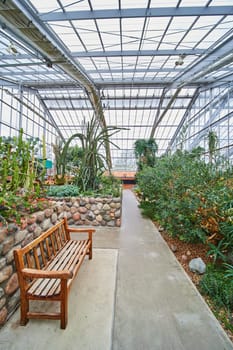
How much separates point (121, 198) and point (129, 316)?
4.12 m

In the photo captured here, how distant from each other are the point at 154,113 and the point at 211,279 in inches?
586

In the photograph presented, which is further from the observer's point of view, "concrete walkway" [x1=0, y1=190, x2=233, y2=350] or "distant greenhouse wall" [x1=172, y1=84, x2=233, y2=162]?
"distant greenhouse wall" [x1=172, y1=84, x2=233, y2=162]

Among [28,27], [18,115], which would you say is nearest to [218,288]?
[28,27]

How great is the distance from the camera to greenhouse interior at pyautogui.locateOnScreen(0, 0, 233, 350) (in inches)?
57.5

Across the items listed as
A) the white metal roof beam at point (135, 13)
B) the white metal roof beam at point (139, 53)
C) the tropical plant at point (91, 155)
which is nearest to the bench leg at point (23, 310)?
the tropical plant at point (91, 155)

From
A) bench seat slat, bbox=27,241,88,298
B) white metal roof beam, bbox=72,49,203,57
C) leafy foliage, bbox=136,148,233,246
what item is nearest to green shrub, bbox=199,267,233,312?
leafy foliage, bbox=136,148,233,246

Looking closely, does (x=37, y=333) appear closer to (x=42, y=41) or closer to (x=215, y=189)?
(x=215, y=189)

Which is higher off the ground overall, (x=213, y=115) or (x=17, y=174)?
(x=213, y=115)

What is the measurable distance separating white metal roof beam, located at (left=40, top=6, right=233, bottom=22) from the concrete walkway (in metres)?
5.90

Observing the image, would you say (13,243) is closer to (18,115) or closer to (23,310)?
(23,310)

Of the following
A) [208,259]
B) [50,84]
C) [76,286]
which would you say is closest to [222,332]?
[208,259]

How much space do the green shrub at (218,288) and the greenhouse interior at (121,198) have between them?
0.01 m

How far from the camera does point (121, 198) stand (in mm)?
5664

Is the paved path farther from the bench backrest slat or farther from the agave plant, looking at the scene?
the agave plant
